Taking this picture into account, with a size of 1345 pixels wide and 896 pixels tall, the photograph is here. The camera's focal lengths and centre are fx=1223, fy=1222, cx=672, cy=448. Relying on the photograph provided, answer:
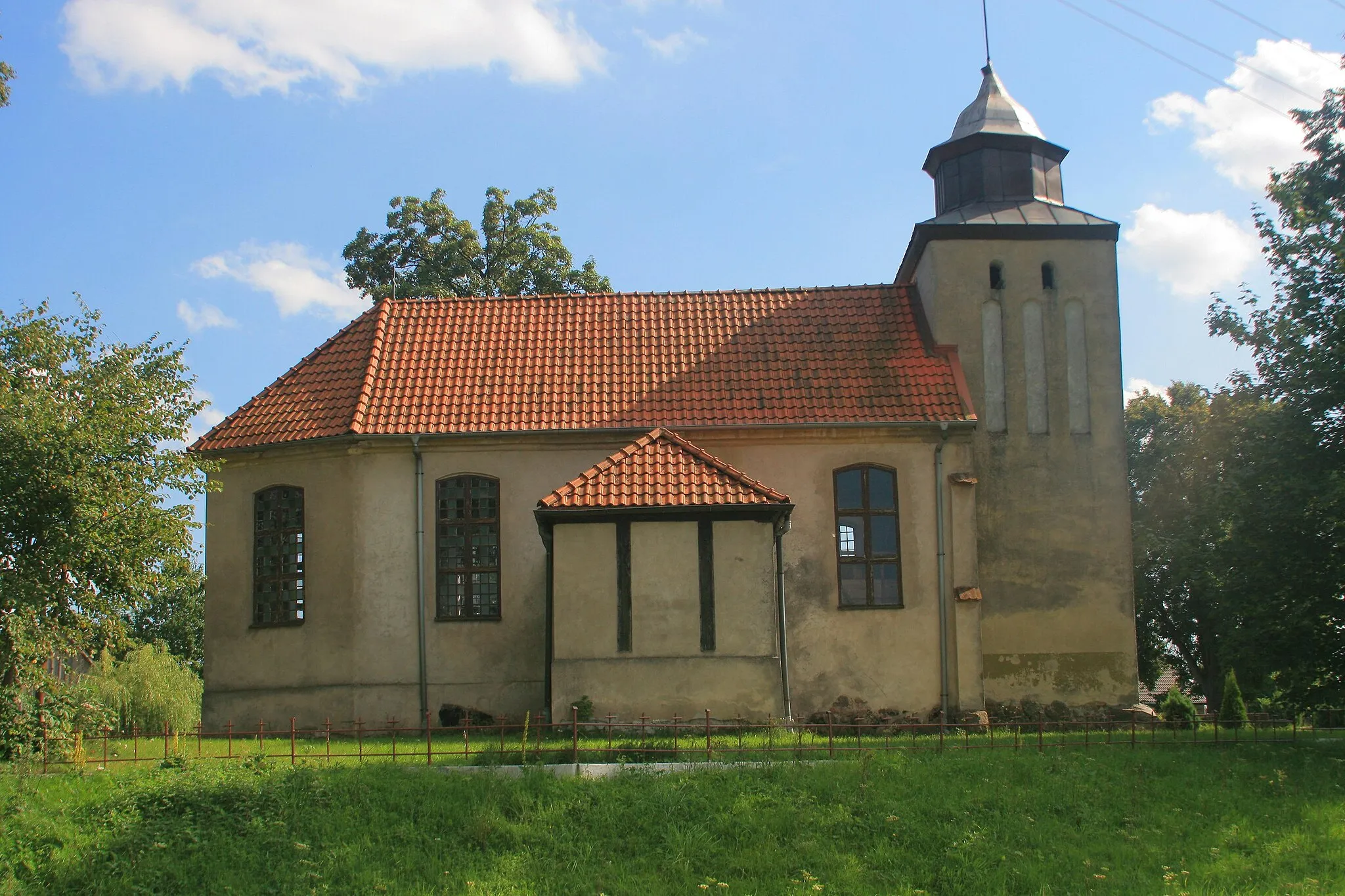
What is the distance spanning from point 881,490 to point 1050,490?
3269 mm

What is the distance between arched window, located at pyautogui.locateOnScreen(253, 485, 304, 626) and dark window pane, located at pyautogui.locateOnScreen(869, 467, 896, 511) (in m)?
10.2

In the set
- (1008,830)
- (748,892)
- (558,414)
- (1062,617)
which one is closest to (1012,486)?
(1062,617)

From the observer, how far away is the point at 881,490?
22.0 meters

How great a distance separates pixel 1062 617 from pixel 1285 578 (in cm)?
445

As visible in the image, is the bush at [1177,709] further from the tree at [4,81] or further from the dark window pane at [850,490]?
the tree at [4,81]

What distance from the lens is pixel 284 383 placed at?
2366cm

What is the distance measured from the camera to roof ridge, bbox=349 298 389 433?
21688 mm

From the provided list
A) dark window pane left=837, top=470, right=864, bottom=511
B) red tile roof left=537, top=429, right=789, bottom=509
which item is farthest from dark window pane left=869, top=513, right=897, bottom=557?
red tile roof left=537, top=429, right=789, bottom=509

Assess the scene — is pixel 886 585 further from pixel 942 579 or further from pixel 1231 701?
pixel 1231 701

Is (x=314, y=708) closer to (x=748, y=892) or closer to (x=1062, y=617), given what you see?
(x=748, y=892)

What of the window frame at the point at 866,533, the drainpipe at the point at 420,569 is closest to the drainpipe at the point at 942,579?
the window frame at the point at 866,533

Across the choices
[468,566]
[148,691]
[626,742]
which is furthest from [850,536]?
[148,691]

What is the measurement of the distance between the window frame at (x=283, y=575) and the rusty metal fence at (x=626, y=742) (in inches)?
97.1

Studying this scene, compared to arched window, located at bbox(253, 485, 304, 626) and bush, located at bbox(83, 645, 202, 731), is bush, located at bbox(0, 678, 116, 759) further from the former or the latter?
bush, located at bbox(83, 645, 202, 731)
